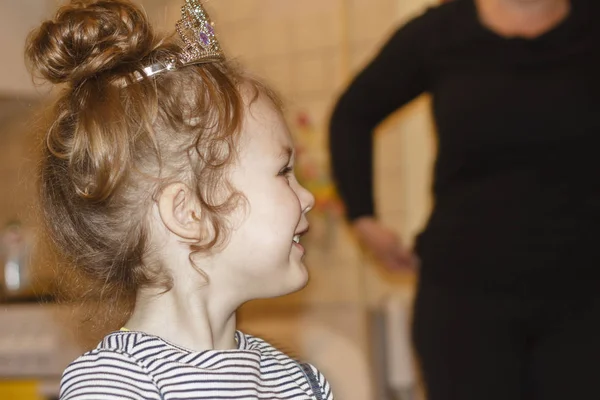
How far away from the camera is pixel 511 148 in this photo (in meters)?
1.34

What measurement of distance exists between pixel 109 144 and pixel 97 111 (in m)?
0.04

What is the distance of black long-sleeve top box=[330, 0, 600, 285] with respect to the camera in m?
1.31

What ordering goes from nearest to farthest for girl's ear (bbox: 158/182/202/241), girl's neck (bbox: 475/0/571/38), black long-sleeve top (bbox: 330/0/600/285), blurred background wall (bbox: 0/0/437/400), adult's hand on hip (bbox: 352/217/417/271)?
girl's ear (bbox: 158/182/202/241) < black long-sleeve top (bbox: 330/0/600/285) < girl's neck (bbox: 475/0/571/38) < adult's hand on hip (bbox: 352/217/417/271) < blurred background wall (bbox: 0/0/437/400)

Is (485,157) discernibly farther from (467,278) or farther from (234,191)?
(234,191)

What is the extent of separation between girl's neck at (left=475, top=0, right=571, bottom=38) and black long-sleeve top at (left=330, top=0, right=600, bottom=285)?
22 millimetres

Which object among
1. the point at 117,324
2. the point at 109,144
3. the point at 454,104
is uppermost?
the point at 109,144

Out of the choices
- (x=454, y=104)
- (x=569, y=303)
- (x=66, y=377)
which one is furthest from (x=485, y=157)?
(x=66, y=377)

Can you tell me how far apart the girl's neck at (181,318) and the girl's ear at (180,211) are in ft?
0.23

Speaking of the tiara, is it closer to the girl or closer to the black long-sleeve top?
the girl

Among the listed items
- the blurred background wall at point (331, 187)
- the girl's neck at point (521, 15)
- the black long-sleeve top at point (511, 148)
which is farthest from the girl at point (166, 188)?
the blurred background wall at point (331, 187)

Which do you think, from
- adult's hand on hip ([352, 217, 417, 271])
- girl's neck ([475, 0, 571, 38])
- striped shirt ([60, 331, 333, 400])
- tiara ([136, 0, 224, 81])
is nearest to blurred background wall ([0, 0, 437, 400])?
adult's hand on hip ([352, 217, 417, 271])

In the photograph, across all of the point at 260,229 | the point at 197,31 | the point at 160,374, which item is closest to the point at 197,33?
the point at 197,31

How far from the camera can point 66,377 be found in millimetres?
917

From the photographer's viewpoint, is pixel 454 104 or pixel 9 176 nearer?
pixel 454 104
